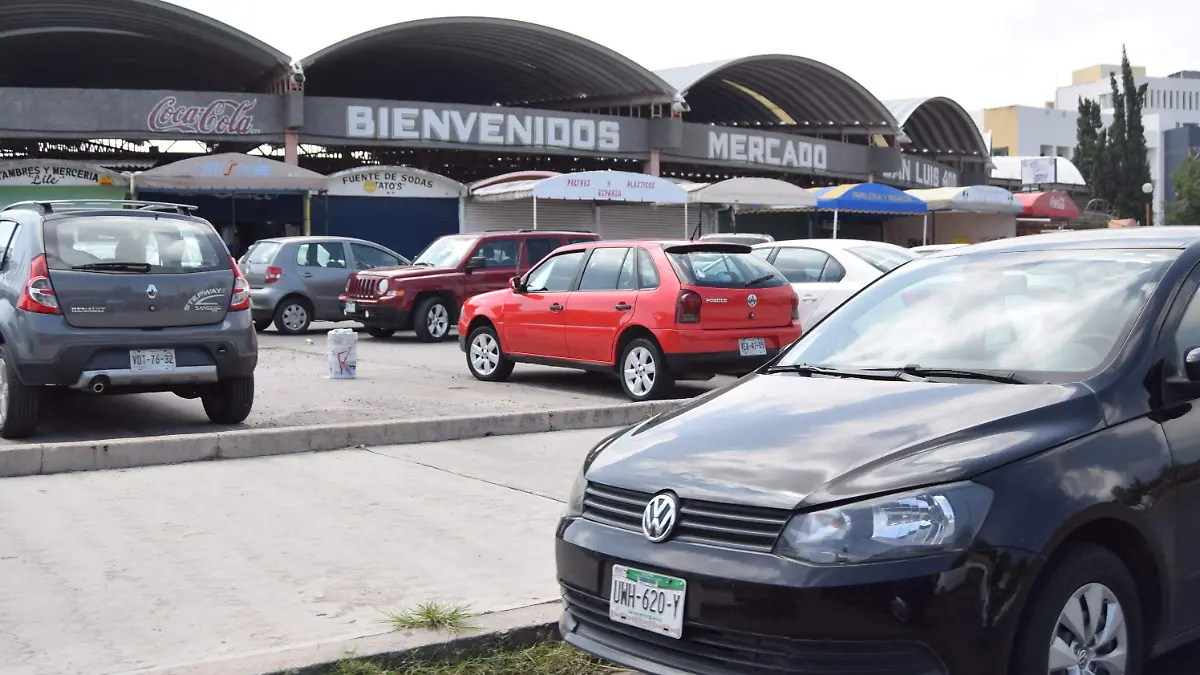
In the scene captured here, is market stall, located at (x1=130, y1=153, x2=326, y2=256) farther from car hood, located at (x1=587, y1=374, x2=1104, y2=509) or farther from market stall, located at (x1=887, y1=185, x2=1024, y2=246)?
car hood, located at (x1=587, y1=374, x2=1104, y2=509)

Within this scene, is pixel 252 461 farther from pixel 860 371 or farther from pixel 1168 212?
pixel 1168 212

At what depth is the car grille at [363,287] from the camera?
19.2 metres

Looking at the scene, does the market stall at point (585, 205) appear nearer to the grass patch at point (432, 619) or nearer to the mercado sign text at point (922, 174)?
the mercado sign text at point (922, 174)

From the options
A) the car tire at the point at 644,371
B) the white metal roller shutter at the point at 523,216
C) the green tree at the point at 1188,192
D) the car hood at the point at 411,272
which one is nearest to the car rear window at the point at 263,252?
the car hood at the point at 411,272

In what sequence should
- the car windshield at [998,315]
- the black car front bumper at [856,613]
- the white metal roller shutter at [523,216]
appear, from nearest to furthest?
the black car front bumper at [856,613] < the car windshield at [998,315] < the white metal roller shutter at [523,216]

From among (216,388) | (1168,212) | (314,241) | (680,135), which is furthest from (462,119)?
(1168,212)

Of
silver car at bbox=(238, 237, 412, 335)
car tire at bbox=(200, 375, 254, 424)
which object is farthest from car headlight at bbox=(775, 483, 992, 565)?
silver car at bbox=(238, 237, 412, 335)

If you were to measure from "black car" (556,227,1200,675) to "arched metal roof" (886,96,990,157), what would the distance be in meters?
46.7

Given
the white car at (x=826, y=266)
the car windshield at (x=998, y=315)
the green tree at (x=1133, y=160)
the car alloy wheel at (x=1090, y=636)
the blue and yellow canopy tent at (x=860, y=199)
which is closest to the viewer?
the car alloy wheel at (x=1090, y=636)

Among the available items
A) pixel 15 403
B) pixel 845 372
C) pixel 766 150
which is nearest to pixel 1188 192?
pixel 766 150

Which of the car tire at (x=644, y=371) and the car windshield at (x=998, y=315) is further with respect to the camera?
the car tire at (x=644, y=371)

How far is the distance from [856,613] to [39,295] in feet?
23.6

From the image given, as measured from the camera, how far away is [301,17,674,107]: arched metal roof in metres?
33.9

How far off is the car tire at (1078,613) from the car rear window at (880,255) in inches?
423
